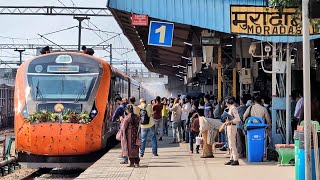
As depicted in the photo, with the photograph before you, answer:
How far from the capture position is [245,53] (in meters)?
18.3

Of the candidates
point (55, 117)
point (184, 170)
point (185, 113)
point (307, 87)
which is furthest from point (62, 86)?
point (307, 87)

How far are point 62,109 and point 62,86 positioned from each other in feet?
2.41

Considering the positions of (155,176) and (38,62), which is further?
(38,62)

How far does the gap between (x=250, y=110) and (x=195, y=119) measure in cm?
230

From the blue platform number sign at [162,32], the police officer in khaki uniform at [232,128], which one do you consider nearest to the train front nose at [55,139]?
the blue platform number sign at [162,32]

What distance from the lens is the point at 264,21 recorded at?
13.5 metres

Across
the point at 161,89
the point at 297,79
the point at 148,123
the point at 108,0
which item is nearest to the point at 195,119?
the point at 148,123

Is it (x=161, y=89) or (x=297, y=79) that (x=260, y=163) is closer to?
(x=297, y=79)

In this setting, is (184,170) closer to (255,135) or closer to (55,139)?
(255,135)

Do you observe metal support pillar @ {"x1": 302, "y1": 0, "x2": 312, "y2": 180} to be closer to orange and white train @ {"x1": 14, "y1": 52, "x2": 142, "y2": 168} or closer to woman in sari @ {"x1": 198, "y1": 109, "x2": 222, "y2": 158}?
woman in sari @ {"x1": 198, "y1": 109, "x2": 222, "y2": 158}

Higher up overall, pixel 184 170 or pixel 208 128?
pixel 208 128

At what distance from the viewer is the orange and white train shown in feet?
47.0

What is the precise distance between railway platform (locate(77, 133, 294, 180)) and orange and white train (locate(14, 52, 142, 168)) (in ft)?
2.58

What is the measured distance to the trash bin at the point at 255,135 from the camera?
1311 cm
